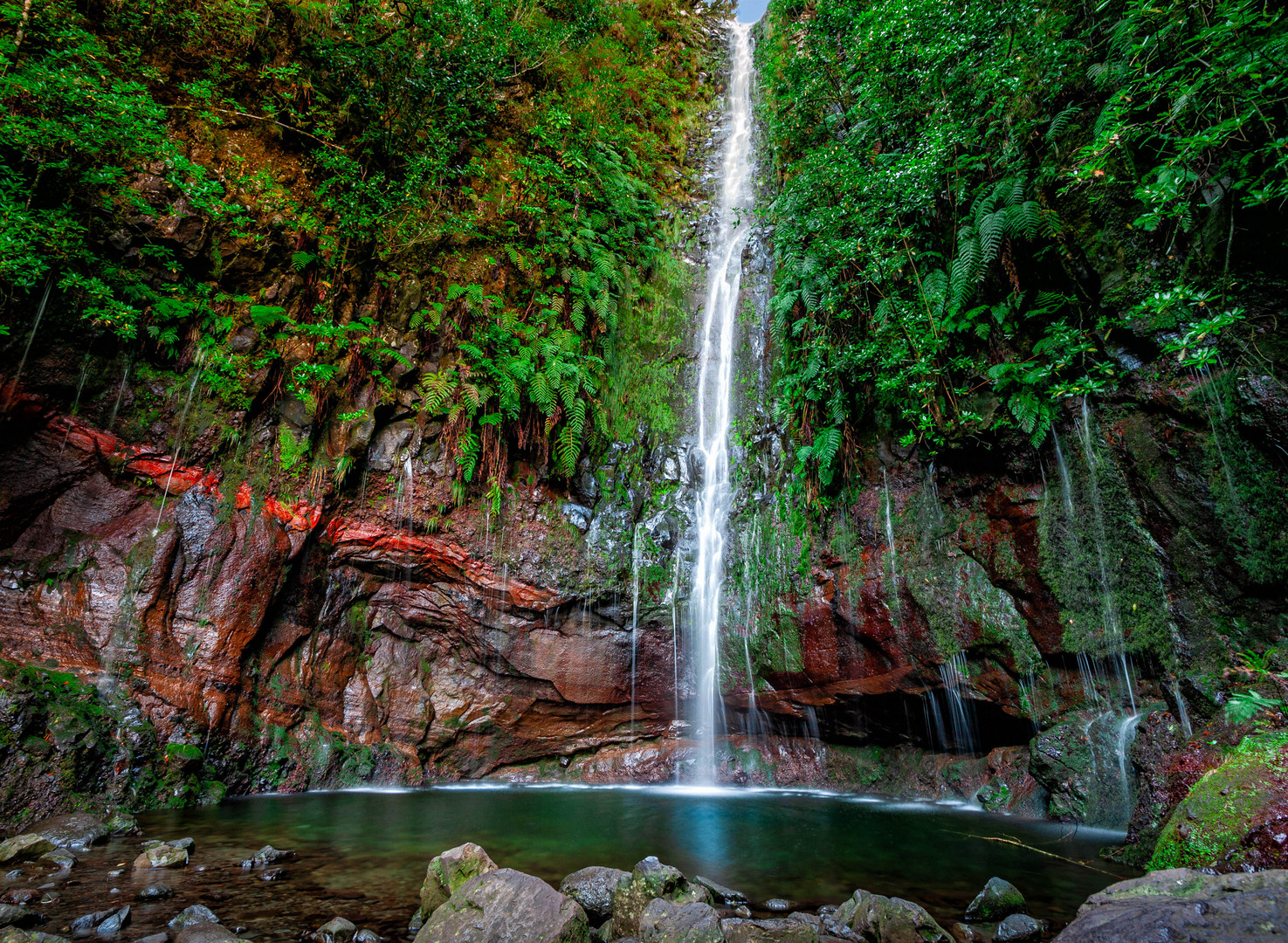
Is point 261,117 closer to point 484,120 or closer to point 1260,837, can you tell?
point 484,120

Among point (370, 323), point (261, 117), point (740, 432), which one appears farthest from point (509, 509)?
point (261, 117)

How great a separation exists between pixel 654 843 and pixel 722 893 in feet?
5.10

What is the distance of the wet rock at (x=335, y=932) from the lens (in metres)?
3.30

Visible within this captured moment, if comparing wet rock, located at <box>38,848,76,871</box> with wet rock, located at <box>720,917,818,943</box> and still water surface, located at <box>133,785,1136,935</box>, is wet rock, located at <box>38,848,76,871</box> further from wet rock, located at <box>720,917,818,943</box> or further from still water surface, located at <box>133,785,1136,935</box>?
wet rock, located at <box>720,917,818,943</box>

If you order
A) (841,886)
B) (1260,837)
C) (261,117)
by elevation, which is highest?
(261,117)

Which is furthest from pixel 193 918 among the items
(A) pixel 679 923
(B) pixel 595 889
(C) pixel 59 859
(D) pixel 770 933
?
(D) pixel 770 933

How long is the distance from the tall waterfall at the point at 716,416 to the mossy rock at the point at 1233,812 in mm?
5755

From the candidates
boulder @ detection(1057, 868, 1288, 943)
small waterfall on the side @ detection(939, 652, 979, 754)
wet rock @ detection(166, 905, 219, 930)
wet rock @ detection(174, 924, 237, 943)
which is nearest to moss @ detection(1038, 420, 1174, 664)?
small waterfall on the side @ detection(939, 652, 979, 754)

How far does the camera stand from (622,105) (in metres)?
12.6

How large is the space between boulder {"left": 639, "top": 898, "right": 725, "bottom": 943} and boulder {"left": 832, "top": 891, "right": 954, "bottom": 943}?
0.98 m

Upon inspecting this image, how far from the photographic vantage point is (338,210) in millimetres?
8477

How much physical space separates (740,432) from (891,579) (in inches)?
139

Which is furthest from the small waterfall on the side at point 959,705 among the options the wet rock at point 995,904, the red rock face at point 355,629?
the wet rock at point 995,904

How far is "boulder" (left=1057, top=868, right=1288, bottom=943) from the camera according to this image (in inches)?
83.0
